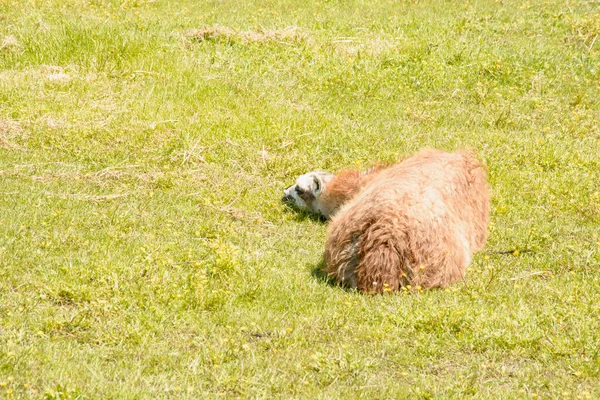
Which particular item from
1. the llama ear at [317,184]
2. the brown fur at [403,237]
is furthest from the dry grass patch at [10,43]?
the brown fur at [403,237]

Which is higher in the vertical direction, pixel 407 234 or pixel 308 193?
pixel 407 234

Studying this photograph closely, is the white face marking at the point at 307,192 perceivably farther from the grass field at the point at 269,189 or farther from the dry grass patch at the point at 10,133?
the dry grass patch at the point at 10,133

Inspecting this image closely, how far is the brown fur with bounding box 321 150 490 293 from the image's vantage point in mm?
6473

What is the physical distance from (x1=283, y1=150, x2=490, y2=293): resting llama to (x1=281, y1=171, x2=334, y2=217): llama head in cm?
133

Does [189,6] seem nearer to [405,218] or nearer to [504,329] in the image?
[405,218]

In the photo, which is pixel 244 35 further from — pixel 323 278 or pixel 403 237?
pixel 403 237

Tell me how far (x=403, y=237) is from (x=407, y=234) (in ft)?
0.14

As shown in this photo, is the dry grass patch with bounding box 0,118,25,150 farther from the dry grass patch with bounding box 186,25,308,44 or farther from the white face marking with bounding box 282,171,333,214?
the dry grass patch with bounding box 186,25,308,44

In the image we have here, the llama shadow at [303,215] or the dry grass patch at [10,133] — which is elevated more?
the dry grass patch at [10,133]

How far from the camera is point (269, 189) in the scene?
9.33 metres

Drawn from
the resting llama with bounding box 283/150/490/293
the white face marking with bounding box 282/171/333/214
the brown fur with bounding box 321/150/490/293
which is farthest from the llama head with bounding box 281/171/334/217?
the brown fur with bounding box 321/150/490/293

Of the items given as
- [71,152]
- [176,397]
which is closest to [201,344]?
[176,397]

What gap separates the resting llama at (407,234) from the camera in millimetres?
6477

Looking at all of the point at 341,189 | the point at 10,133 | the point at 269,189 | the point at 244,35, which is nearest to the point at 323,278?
the point at 341,189
